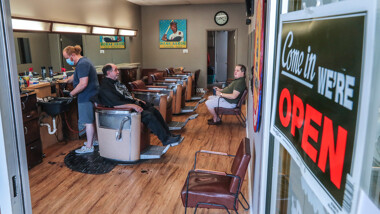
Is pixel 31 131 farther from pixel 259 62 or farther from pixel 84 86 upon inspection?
pixel 259 62

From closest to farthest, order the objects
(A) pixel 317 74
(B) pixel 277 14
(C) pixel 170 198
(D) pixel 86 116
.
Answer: (A) pixel 317 74, (B) pixel 277 14, (C) pixel 170 198, (D) pixel 86 116

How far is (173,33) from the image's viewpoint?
10352 mm

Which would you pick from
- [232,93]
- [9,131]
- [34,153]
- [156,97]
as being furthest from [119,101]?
[9,131]

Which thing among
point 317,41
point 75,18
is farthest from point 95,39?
point 317,41

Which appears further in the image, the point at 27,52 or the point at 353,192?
the point at 27,52

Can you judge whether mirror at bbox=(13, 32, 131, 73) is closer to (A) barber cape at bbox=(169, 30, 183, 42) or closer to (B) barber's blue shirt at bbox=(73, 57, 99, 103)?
(B) barber's blue shirt at bbox=(73, 57, 99, 103)

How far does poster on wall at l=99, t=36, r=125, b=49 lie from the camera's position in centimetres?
785

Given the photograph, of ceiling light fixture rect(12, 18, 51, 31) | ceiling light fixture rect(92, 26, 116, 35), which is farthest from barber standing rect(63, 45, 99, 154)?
ceiling light fixture rect(92, 26, 116, 35)

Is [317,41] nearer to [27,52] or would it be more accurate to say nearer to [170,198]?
[170,198]

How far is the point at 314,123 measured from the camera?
77cm

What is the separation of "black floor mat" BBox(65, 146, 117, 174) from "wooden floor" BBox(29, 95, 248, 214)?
0.09 metres

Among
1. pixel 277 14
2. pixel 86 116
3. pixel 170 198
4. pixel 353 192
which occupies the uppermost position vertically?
pixel 277 14

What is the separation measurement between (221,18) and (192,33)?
104 centimetres

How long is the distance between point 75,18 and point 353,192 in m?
6.76
